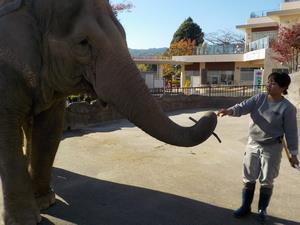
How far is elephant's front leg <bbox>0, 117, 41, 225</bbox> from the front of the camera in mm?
3641

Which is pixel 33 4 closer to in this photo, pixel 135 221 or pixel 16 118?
pixel 16 118

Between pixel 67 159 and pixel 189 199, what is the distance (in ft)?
8.97

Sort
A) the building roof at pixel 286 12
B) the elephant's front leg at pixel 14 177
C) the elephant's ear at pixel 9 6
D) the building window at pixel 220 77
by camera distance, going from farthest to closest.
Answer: the building window at pixel 220 77 < the building roof at pixel 286 12 < the elephant's front leg at pixel 14 177 < the elephant's ear at pixel 9 6

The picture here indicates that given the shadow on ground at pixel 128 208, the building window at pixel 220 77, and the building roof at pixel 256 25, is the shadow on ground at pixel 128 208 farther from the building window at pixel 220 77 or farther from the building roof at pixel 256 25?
the building roof at pixel 256 25

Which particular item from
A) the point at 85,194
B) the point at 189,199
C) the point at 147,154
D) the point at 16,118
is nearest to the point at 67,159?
the point at 147,154

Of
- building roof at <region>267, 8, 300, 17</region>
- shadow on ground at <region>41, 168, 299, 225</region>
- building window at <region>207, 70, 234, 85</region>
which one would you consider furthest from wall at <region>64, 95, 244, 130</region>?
building window at <region>207, 70, 234, 85</region>

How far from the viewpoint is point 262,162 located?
4.25m

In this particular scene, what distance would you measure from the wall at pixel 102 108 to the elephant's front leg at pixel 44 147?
1.31 metres

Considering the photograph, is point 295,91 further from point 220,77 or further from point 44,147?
point 220,77

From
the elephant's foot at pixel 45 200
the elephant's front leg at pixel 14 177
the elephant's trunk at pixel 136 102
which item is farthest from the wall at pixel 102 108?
the elephant's trunk at pixel 136 102

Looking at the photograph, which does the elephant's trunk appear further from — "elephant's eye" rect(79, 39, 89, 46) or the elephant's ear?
the elephant's ear

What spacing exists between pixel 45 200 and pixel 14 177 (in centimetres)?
97

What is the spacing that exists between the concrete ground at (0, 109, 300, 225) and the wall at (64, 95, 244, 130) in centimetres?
101

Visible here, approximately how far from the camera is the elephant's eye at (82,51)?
3301mm
